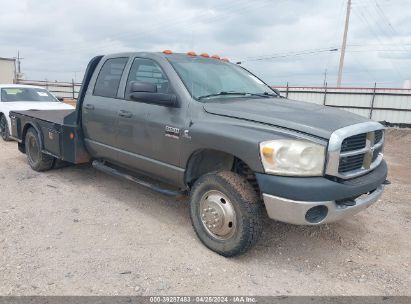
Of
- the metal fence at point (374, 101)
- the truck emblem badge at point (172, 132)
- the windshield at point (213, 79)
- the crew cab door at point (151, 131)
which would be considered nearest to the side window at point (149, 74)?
the crew cab door at point (151, 131)

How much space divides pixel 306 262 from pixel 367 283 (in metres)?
0.55

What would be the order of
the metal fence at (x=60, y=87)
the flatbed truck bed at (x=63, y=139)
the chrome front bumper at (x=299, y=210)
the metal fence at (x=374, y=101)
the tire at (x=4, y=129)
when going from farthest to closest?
the metal fence at (x=60, y=87) → the metal fence at (x=374, y=101) → the tire at (x=4, y=129) → the flatbed truck bed at (x=63, y=139) → the chrome front bumper at (x=299, y=210)

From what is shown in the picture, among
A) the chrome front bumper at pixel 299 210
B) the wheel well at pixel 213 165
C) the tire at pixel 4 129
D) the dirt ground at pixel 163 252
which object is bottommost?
the dirt ground at pixel 163 252

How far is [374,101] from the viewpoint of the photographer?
15750mm

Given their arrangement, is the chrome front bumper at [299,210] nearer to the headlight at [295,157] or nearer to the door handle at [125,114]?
the headlight at [295,157]

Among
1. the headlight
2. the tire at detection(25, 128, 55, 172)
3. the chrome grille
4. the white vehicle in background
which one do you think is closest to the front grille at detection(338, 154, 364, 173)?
the chrome grille

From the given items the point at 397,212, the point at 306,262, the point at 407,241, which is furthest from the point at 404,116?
the point at 306,262

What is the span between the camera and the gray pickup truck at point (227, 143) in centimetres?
290

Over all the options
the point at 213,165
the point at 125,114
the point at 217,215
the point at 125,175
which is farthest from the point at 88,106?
the point at 217,215

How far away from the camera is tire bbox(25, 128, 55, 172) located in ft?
19.3

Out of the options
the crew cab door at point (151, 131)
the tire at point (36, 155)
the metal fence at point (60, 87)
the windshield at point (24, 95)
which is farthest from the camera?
the metal fence at point (60, 87)

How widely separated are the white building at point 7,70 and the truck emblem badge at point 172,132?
29057 mm

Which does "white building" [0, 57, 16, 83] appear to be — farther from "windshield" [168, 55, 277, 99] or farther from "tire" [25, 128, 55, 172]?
"windshield" [168, 55, 277, 99]

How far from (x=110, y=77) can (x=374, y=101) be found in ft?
46.0
